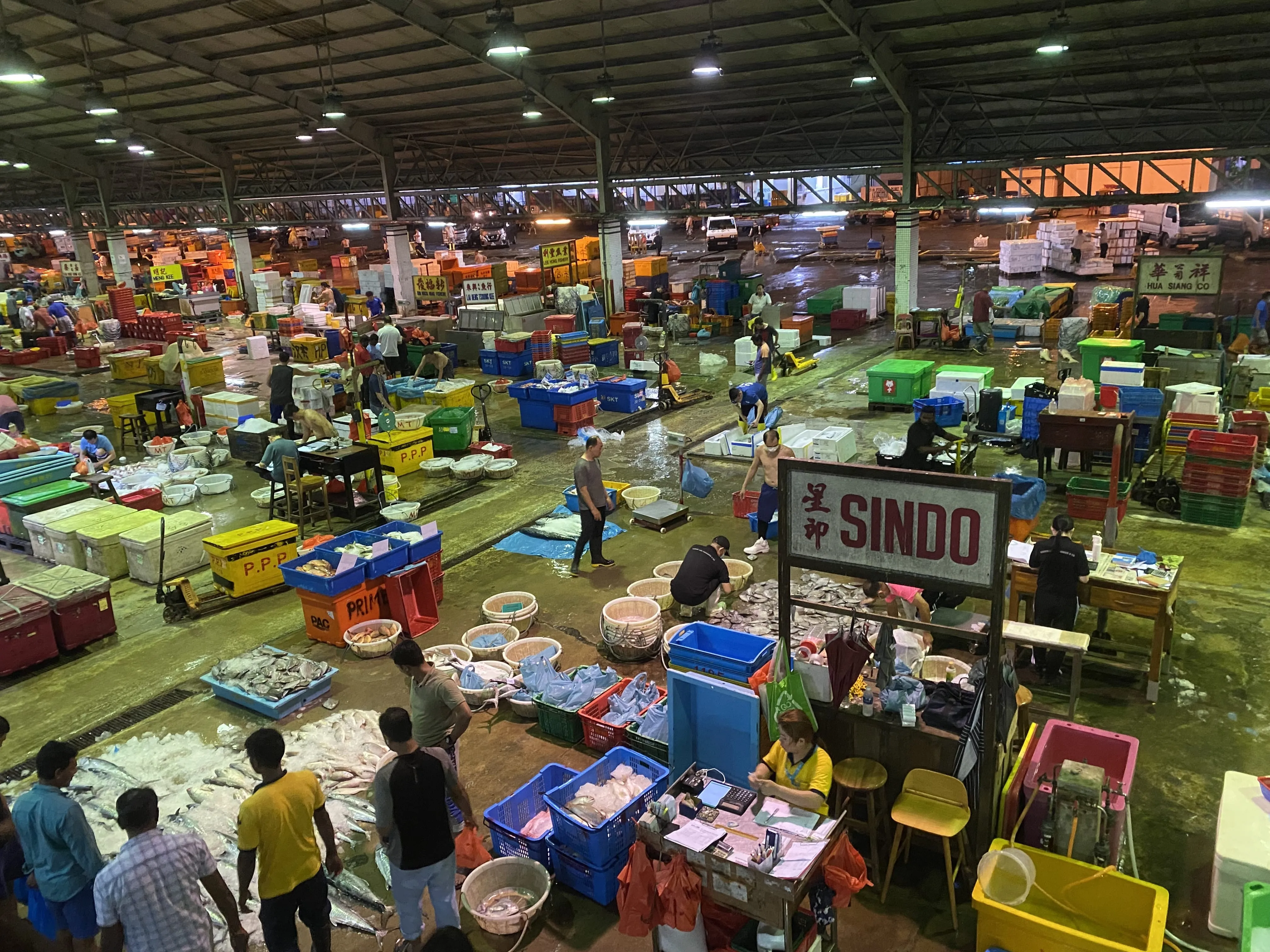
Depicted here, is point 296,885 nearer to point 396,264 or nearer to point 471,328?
point 471,328

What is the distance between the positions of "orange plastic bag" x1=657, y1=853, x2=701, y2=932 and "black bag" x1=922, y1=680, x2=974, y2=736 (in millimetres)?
1952

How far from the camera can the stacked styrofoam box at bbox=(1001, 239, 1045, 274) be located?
1277 inches

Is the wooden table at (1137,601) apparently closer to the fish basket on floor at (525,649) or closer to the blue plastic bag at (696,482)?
the fish basket on floor at (525,649)

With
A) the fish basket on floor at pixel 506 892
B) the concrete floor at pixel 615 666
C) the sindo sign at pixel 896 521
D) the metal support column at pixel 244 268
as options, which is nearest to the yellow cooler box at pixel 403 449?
the concrete floor at pixel 615 666

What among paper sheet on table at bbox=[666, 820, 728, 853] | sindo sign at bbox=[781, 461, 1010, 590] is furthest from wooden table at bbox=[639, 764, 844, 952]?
sindo sign at bbox=[781, 461, 1010, 590]

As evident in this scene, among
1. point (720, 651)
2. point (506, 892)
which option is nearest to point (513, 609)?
point (720, 651)

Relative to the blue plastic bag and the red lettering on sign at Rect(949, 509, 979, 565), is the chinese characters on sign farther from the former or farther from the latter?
the red lettering on sign at Rect(949, 509, 979, 565)

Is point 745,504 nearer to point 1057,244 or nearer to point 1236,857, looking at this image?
point 1236,857

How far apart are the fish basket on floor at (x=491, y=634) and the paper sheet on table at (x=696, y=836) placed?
4072 millimetres

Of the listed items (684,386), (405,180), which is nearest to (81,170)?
(405,180)

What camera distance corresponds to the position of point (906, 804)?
553 centimetres

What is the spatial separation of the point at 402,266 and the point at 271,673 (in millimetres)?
24336

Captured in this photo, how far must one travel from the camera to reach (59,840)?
4793 mm

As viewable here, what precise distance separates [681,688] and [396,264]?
27.0 meters
